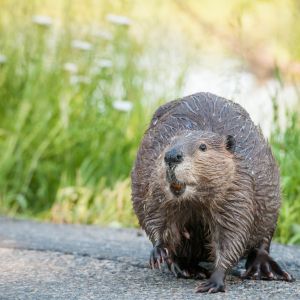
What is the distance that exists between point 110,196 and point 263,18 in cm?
706

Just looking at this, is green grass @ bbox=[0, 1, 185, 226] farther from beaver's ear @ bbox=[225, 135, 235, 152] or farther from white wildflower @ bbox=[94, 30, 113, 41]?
beaver's ear @ bbox=[225, 135, 235, 152]

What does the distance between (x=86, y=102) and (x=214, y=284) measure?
13.8 ft

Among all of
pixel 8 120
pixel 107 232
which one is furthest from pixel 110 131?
pixel 107 232

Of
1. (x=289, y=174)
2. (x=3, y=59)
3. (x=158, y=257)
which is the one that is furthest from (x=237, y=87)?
(x=158, y=257)

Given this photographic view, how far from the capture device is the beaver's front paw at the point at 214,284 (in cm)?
421

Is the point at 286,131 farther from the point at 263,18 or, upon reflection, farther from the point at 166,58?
the point at 263,18

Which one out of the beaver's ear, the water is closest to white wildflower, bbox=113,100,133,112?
the water

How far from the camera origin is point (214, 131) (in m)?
4.51

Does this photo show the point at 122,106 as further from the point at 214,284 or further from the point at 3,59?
the point at 214,284

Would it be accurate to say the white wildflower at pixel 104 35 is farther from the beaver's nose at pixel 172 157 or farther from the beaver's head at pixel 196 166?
the beaver's nose at pixel 172 157

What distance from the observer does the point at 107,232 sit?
6.42m

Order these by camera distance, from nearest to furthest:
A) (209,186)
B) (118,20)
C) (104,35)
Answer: (209,186) → (118,20) → (104,35)

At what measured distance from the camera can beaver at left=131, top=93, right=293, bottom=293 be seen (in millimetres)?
4156

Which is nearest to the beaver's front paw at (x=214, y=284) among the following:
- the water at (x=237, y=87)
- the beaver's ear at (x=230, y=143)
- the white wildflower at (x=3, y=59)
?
the beaver's ear at (x=230, y=143)
